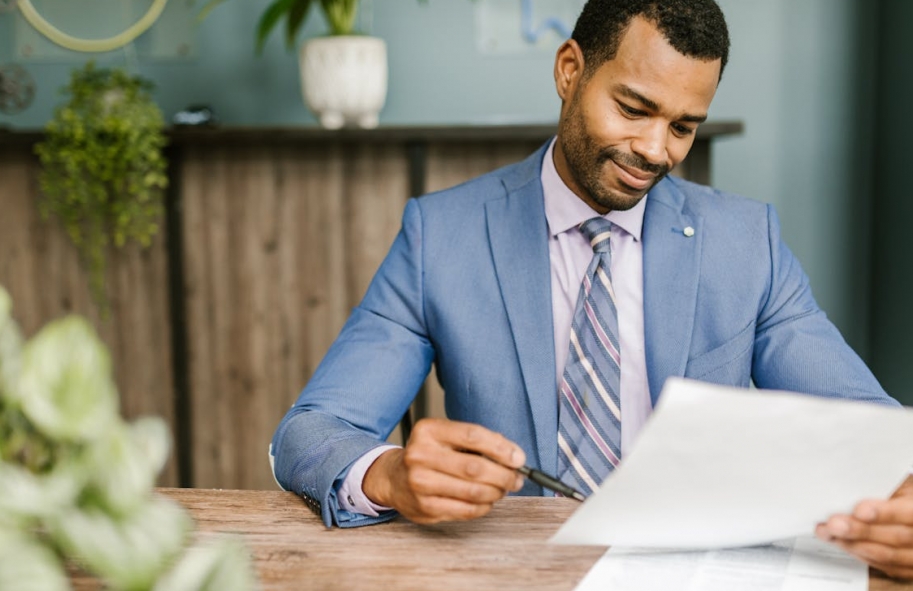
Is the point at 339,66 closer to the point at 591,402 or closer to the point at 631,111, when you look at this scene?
the point at 631,111

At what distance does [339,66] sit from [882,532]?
2.03 m

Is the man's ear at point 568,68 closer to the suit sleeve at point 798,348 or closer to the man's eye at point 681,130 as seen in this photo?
the man's eye at point 681,130

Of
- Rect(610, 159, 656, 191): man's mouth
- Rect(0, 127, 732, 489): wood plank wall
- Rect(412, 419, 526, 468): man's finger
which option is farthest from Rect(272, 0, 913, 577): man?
Rect(0, 127, 732, 489): wood plank wall

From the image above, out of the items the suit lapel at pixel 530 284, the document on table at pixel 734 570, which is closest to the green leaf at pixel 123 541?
the document on table at pixel 734 570

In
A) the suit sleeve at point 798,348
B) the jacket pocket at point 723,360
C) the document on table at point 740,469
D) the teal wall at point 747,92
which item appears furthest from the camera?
the teal wall at point 747,92

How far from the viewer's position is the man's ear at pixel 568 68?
150cm

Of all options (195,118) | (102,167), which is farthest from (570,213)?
(102,167)

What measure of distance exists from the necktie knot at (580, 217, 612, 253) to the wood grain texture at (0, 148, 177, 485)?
1622 mm

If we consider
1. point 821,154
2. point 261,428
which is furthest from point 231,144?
point 821,154

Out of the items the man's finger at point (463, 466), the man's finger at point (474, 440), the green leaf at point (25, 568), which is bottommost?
the man's finger at point (463, 466)

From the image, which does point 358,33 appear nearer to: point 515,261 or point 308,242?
point 308,242

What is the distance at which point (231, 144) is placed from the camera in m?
2.59

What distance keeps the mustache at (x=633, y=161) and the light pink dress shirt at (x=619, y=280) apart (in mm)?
107

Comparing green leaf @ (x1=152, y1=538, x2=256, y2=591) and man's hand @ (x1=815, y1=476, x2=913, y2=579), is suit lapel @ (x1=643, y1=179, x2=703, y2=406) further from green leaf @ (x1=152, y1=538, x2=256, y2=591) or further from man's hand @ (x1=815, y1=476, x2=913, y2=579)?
green leaf @ (x1=152, y1=538, x2=256, y2=591)
